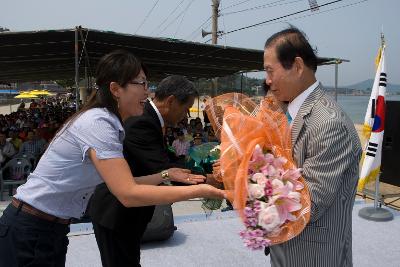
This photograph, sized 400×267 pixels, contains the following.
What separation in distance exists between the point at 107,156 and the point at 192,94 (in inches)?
36.3

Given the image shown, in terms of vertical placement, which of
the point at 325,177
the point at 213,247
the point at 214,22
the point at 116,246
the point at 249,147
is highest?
the point at 214,22

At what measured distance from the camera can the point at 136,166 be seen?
2014 mm

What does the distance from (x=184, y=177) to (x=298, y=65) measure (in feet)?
2.40

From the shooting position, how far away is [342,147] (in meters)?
1.29

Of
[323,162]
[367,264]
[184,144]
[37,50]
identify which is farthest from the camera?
[37,50]

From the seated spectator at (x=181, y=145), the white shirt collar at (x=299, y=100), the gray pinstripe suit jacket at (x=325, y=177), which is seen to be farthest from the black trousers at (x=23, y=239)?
→ the seated spectator at (x=181, y=145)

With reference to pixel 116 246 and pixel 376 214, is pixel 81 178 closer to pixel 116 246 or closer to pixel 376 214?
pixel 116 246

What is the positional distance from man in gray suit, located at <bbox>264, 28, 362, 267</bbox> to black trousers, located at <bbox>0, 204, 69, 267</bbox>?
0.98 meters

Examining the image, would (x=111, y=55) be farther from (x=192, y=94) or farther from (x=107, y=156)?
(x=192, y=94)

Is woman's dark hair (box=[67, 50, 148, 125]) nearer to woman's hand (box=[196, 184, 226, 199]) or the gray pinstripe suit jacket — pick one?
woman's hand (box=[196, 184, 226, 199])

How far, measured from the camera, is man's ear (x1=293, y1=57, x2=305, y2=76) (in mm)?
1360

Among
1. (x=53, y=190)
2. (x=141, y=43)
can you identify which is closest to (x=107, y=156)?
(x=53, y=190)

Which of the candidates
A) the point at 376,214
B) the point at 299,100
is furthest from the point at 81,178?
the point at 376,214

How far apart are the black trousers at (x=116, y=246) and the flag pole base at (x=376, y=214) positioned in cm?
325
